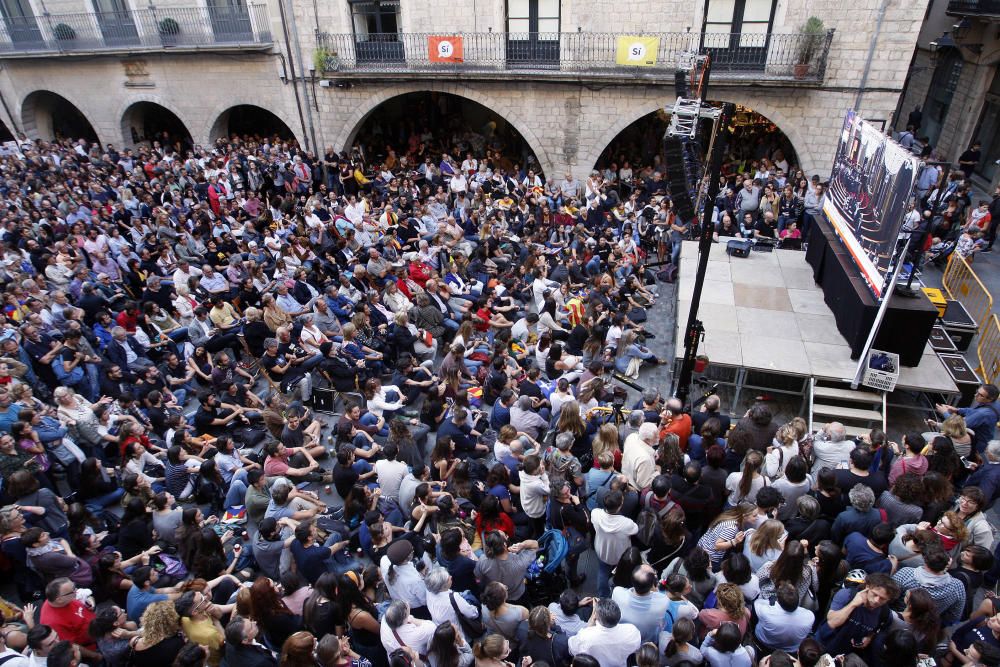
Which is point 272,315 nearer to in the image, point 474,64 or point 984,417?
point 984,417

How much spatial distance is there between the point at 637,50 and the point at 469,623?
15.2 meters

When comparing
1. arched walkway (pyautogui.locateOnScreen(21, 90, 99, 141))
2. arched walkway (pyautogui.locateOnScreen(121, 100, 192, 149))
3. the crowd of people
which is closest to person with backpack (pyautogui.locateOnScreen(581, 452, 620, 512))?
the crowd of people

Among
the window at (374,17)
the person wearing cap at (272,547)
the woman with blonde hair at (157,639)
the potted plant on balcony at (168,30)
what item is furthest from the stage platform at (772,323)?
the potted plant on balcony at (168,30)

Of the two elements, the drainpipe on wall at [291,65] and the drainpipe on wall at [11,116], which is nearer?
the drainpipe on wall at [291,65]

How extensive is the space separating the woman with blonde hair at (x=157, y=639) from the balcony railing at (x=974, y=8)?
21930 mm

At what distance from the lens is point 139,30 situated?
2089cm

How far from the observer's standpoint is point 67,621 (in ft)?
15.6

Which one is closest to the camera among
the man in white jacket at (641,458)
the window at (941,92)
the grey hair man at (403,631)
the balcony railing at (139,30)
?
the grey hair man at (403,631)

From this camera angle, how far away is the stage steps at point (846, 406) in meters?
8.45

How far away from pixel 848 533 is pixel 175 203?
51.1 feet

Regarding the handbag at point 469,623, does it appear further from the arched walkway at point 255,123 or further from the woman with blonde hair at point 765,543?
the arched walkway at point 255,123

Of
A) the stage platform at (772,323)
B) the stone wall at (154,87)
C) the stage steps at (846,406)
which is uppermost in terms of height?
the stone wall at (154,87)

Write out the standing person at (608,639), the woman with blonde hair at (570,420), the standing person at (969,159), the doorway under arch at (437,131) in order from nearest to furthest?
1. the standing person at (608,639)
2. the woman with blonde hair at (570,420)
3. the standing person at (969,159)
4. the doorway under arch at (437,131)

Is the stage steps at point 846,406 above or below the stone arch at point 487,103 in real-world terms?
below
